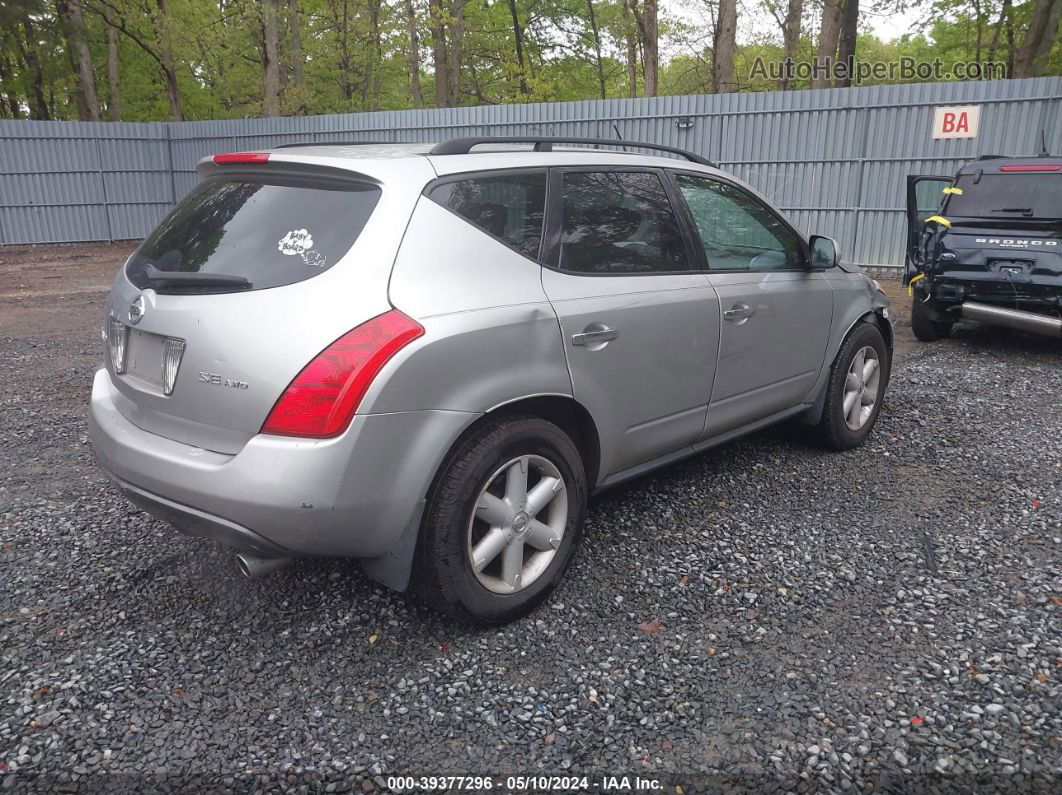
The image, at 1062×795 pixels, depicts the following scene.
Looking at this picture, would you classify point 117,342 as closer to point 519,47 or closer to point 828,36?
point 828,36

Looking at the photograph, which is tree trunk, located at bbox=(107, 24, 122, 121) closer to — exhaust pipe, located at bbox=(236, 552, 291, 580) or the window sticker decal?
the window sticker decal

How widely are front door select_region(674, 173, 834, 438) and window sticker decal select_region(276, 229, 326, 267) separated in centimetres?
186

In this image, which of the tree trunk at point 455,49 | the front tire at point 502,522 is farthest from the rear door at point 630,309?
the tree trunk at point 455,49

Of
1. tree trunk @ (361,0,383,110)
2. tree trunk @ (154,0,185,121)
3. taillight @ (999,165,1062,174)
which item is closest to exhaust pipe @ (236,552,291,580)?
taillight @ (999,165,1062,174)

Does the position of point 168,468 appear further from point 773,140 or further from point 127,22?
point 127,22

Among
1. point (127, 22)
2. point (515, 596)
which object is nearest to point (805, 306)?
point (515, 596)

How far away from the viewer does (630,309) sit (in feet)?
10.8

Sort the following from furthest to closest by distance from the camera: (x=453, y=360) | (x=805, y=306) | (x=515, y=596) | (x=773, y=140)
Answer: (x=773, y=140) < (x=805, y=306) < (x=515, y=596) < (x=453, y=360)

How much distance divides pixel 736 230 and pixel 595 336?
136 centimetres

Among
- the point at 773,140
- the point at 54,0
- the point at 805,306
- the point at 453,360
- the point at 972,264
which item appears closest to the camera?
the point at 453,360

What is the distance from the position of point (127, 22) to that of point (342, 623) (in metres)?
30.8

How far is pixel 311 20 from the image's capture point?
33.5 metres

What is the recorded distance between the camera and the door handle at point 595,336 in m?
3.06

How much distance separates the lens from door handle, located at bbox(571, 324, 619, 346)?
120 inches
